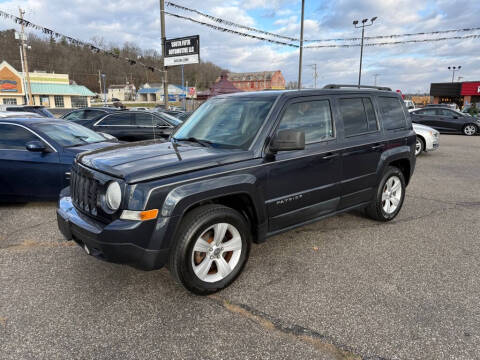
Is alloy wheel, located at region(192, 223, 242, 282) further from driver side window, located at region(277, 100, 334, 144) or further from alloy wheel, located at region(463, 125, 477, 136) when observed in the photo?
alloy wheel, located at region(463, 125, 477, 136)

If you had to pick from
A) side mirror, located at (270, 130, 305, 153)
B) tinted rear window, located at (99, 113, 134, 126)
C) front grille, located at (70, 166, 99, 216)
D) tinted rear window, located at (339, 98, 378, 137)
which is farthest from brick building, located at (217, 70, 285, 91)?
front grille, located at (70, 166, 99, 216)

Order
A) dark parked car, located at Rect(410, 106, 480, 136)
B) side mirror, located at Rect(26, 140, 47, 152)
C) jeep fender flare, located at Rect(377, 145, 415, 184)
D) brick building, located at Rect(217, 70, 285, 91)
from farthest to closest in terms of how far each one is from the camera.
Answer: brick building, located at Rect(217, 70, 285, 91)
dark parked car, located at Rect(410, 106, 480, 136)
side mirror, located at Rect(26, 140, 47, 152)
jeep fender flare, located at Rect(377, 145, 415, 184)

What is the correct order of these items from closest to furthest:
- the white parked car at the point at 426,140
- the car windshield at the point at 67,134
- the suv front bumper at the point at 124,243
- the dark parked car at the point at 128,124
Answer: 1. the suv front bumper at the point at 124,243
2. the car windshield at the point at 67,134
3. the dark parked car at the point at 128,124
4. the white parked car at the point at 426,140

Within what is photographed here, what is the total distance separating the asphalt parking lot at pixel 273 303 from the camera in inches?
95.9

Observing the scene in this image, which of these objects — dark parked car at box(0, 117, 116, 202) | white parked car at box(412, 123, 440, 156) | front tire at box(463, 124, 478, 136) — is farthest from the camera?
front tire at box(463, 124, 478, 136)

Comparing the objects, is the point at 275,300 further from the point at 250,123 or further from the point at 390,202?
the point at 390,202

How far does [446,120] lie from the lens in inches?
752

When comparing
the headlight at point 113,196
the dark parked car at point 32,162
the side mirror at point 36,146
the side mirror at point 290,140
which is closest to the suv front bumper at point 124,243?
the headlight at point 113,196

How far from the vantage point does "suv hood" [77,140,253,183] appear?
2712 millimetres

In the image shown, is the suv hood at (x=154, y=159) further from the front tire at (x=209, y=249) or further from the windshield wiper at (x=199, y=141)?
the front tire at (x=209, y=249)

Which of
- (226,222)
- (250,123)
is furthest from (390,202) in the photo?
(226,222)

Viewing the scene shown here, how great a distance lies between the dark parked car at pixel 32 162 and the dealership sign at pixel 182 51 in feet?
35.5

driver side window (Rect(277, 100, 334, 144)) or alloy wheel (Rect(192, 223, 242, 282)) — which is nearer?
alloy wheel (Rect(192, 223, 242, 282))

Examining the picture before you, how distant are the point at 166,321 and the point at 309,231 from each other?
2.49 metres
